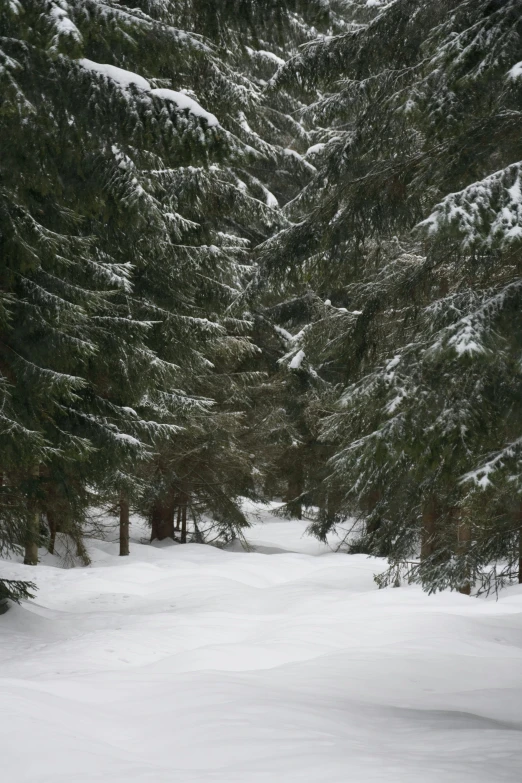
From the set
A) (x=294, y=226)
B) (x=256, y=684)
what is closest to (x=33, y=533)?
(x=256, y=684)

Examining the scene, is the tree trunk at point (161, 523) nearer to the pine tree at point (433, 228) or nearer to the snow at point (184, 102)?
the pine tree at point (433, 228)

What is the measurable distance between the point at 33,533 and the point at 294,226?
5.02 m

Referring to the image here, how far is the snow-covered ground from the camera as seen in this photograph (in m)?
3.65

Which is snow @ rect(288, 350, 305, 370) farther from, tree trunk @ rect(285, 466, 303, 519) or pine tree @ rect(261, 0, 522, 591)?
pine tree @ rect(261, 0, 522, 591)

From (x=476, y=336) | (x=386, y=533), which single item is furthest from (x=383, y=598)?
(x=476, y=336)

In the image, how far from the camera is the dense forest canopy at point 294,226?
457 centimetres

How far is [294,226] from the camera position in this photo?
6758mm

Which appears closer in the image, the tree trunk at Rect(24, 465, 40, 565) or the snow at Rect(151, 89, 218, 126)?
the snow at Rect(151, 89, 218, 126)

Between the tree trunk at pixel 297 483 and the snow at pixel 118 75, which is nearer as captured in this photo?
the snow at pixel 118 75

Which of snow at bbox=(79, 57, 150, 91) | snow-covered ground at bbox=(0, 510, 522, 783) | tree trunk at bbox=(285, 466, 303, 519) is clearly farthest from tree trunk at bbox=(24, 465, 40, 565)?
tree trunk at bbox=(285, 466, 303, 519)

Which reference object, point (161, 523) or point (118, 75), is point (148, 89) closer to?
point (118, 75)

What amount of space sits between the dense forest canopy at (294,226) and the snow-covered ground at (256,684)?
104 centimetres

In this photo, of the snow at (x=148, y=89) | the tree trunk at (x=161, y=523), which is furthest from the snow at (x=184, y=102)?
the tree trunk at (x=161, y=523)

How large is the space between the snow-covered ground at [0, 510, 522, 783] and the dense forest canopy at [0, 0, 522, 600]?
3.42 feet
